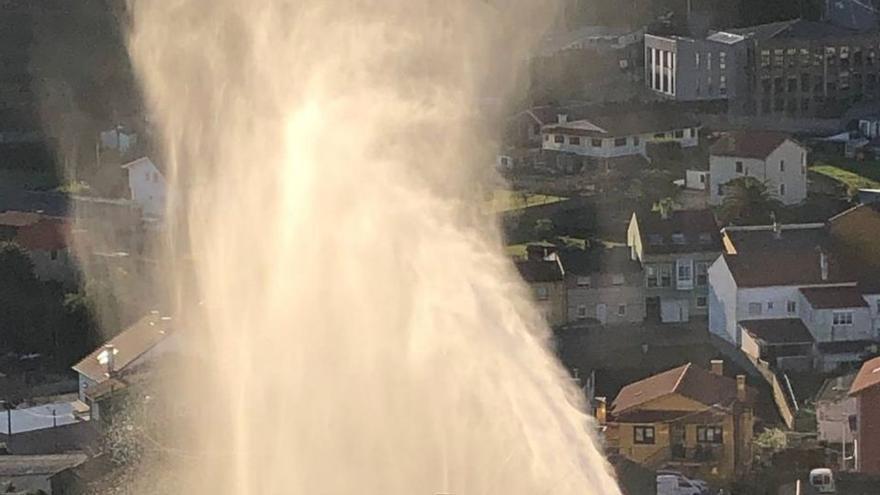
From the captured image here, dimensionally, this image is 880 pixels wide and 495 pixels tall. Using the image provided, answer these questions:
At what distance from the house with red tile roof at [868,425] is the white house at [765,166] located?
7.07 m

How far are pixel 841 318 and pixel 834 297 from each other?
0.64 ft

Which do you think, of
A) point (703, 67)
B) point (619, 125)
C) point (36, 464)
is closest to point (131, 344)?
point (36, 464)

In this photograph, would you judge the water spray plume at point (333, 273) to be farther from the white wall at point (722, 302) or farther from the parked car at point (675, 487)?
the white wall at point (722, 302)

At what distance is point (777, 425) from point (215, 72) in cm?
422

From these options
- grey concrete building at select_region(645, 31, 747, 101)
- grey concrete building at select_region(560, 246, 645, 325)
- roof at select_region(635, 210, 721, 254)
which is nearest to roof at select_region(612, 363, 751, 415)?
grey concrete building at select_region(560, 246, 645, 325)

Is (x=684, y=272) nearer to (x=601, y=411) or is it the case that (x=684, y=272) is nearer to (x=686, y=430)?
(x=601, y=411)

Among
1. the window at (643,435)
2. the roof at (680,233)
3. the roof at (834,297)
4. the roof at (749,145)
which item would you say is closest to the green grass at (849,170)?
the roof at (749,145)

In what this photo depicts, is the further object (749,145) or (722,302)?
(749,145)

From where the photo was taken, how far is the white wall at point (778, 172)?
16859 mm

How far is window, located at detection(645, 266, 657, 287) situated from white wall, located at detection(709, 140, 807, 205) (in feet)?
9.97

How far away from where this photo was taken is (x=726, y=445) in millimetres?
9781

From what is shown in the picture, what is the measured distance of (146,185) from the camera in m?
17.2

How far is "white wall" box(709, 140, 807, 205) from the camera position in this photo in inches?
664

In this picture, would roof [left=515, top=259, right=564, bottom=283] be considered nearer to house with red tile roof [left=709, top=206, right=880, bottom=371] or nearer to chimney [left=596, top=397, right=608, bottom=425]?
house with red tile roof [left=709, top=206, right=880, bottom=371]
